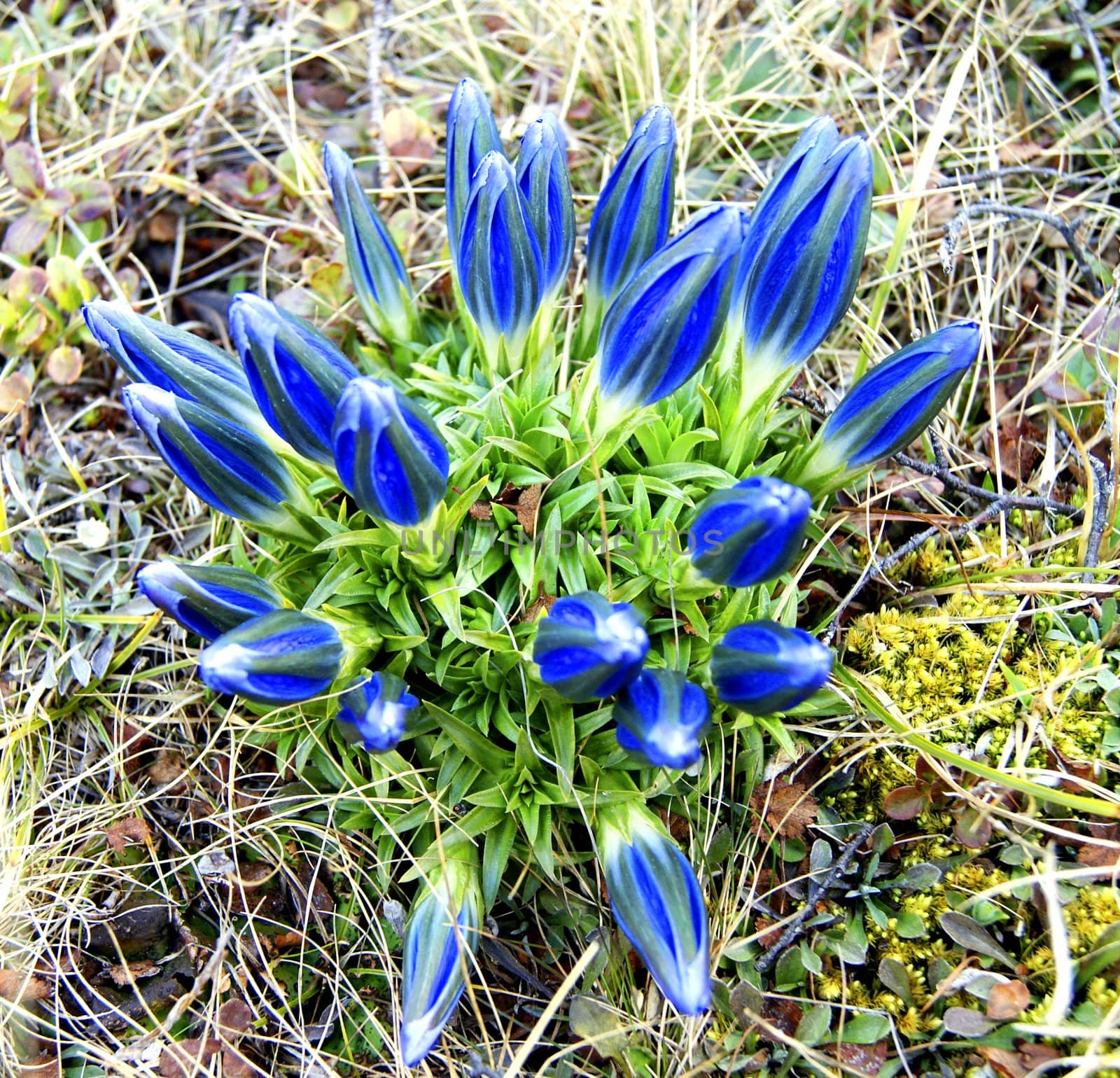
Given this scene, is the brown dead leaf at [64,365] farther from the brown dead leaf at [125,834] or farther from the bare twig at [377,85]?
the brown dead leaf at [125,834]

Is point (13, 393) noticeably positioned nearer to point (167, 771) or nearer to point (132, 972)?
point (167, 771)

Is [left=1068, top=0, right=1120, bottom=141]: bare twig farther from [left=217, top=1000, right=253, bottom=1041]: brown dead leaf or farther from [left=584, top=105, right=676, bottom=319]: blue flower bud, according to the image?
[left=217, top=1000, right=253, bottom=1041]: brown dead leaf

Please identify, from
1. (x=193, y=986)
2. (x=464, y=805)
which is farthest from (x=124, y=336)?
(x=193, y=986)

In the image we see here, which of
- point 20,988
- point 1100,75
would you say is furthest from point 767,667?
point 1100,75

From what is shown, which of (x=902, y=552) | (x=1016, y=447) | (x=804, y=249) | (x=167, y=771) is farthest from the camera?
(x=1016, y=447)

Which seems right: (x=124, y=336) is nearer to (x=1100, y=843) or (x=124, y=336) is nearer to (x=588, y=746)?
(x=588, y=746)

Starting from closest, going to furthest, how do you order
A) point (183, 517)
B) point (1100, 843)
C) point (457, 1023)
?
point (1100, 843) < point (457, 1023) < point (183, 517)

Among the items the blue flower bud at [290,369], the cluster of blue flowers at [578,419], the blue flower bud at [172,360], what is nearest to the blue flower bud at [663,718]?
the cluster of blue flowers at [578,419]
